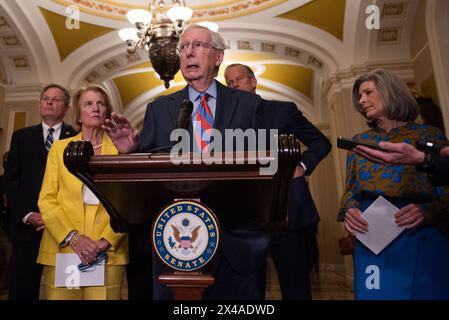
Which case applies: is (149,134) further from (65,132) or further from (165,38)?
(165,38)

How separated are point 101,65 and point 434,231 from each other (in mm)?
7191

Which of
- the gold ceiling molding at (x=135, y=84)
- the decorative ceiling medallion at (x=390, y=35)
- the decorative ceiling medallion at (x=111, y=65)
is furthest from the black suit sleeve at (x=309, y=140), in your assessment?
the gold ceiling molding at (x=135, y=84)

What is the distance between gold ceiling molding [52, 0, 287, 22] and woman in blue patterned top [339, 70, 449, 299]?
211 inches

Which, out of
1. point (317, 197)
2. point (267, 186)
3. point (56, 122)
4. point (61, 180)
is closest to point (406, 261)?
point (267, 186)

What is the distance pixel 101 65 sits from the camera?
7.50 m

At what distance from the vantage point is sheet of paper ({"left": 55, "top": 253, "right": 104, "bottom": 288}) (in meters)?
1.40

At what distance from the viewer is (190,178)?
0.83m

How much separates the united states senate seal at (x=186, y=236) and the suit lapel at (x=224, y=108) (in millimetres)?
391

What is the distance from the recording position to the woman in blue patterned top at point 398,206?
144cm

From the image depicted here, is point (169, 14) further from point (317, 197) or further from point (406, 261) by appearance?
point (317, 197)

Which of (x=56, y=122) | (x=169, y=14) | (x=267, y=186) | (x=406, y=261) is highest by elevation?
(x=169, y=14)

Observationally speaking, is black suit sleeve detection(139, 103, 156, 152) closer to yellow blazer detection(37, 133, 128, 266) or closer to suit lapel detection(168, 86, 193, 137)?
suit lapel detection(168, 86, 193, 137)

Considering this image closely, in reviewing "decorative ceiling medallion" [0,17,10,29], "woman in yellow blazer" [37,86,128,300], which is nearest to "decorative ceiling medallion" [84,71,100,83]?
"decorative ceiling medallion" [0,17,10,29]

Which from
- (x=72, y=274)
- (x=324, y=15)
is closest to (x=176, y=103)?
(x=72, y=274)
